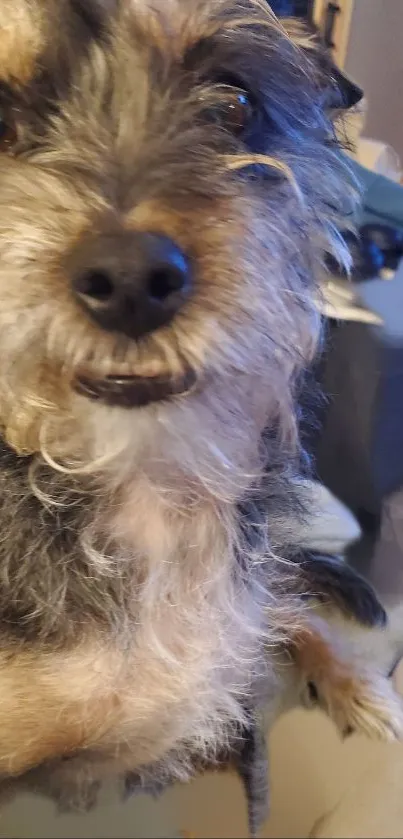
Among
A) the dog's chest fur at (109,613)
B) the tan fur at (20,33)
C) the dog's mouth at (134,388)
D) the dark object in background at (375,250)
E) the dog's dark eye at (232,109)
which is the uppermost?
the tan fur at (20,33)

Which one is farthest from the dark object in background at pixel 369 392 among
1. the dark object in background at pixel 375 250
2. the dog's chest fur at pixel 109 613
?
the dog's chest fur at pixel 109 613

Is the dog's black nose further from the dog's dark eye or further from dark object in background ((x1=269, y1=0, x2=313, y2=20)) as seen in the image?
dark object in background ((x1=269, y1=0, x2=313, y2=20))

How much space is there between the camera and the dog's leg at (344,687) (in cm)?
135

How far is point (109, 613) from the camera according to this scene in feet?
3.61

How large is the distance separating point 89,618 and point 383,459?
73cm

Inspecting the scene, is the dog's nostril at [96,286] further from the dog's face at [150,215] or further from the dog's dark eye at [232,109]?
the dog's dark eye at [232,109]

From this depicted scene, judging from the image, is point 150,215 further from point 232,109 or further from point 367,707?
point 367,707

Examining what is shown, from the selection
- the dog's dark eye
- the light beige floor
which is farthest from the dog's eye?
the light beige floor

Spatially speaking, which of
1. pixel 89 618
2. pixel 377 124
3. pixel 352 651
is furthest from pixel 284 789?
pixel 377 124

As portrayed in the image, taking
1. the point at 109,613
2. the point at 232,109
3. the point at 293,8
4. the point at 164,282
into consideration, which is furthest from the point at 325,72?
the point at 109,613

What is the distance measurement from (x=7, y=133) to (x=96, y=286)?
1.12ft

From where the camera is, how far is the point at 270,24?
0.99 m

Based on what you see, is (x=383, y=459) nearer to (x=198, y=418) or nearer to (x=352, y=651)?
(x=352, y=651)

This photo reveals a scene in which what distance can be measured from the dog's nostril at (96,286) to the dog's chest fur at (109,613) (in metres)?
0.36
